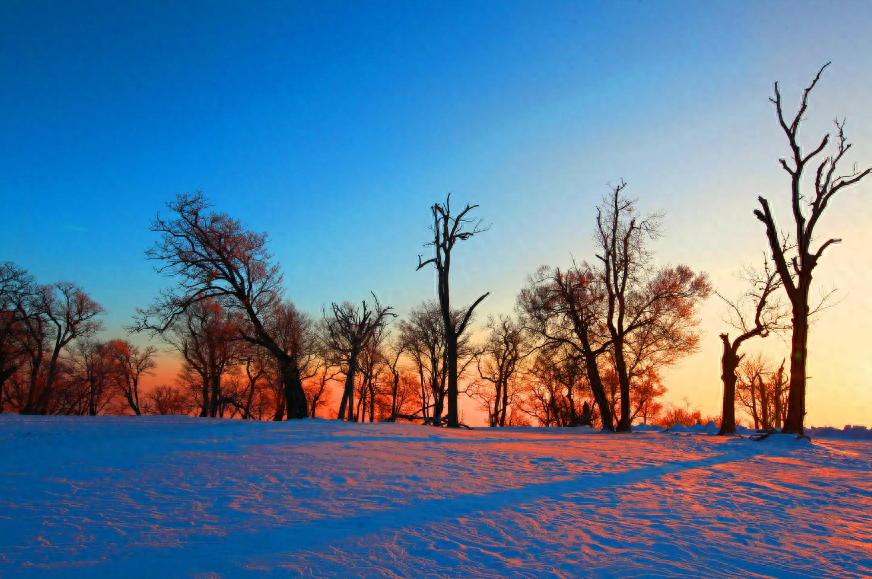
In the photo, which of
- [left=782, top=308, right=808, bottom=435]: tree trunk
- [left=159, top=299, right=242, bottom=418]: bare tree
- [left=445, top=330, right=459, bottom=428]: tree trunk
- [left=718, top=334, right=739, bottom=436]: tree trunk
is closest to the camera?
[left=782, top=308, right=808, bottom=435]: tree trunk

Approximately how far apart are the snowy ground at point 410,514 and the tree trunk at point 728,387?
341 inches

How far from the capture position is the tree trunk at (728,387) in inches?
717

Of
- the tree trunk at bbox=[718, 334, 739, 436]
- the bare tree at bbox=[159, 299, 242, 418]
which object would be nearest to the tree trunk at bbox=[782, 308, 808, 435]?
the tree trunk at bbox=[718, 334, 739, 436]

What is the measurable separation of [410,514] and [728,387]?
719 inches

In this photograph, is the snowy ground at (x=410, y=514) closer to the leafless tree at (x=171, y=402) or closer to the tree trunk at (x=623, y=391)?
the tree trunk at (x=623, y=391)

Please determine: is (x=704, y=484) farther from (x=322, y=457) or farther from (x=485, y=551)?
(x=322, y=457)

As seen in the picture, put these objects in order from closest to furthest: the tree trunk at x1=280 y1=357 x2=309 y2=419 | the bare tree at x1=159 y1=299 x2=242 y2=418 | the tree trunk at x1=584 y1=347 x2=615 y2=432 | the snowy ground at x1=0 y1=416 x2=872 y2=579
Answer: the snowy ground at x1=0 y1=416 x2=872 y2=579
the tree trunk at x1=280 y1=357 x2=309 y2=419
the tree trunk at x1=584 y1=347 x2=615 y2=432
the bare tree at x1=159 y1=299 x2=242 y2=418

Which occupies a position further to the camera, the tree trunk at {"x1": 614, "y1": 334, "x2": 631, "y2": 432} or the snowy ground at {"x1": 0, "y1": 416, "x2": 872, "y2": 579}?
the tree trunk at {"x1": 614, "y1": 334, "x2": 631, "y2": 432}

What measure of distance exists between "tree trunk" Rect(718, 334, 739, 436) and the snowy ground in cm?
867

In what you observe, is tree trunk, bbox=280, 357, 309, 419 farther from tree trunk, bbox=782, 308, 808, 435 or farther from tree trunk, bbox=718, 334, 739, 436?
tree trunk, bbox=782, 308, 808, 435

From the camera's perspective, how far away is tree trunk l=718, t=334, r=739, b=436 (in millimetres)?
18219

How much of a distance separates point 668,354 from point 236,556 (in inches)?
1070

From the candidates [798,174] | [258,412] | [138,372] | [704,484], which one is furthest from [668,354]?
[138,372]

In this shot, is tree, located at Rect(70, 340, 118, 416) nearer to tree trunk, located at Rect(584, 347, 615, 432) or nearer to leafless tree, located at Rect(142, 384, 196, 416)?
leafless tree, located at Rect(142, 384, 196, 416)
